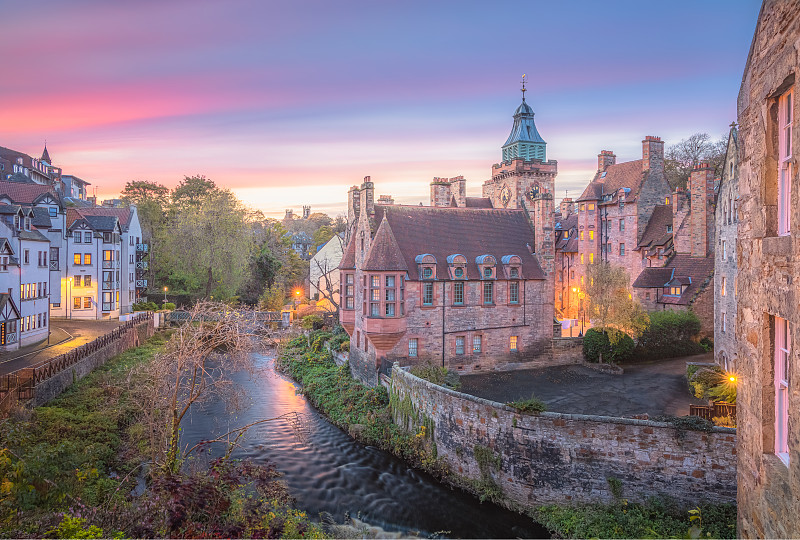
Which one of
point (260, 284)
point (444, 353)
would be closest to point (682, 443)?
point (444, 353)

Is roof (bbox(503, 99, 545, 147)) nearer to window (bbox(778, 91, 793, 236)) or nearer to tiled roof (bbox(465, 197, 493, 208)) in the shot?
tiled roof (bbox(465, 197, 493, 208))

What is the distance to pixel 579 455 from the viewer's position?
1692 centimetres

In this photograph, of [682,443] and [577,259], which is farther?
[577,259]

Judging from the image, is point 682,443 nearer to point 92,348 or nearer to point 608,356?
point 608,356

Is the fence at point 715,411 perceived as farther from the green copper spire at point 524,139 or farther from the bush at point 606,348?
the green copper spire at point 524,139

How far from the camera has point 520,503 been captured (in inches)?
706

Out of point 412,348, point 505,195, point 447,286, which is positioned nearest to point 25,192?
point 412,348

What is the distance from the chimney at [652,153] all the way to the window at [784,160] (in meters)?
38.3

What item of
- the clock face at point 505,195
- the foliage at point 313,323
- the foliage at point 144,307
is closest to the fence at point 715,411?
the clock face at point 505,195

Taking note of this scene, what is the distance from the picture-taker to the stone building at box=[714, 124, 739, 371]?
2444cm

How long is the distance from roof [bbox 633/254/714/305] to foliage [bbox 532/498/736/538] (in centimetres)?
2161

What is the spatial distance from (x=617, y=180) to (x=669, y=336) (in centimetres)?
1659

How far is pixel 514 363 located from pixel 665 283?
13545 mm

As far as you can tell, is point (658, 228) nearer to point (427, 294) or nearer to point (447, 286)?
point (447, 286)
